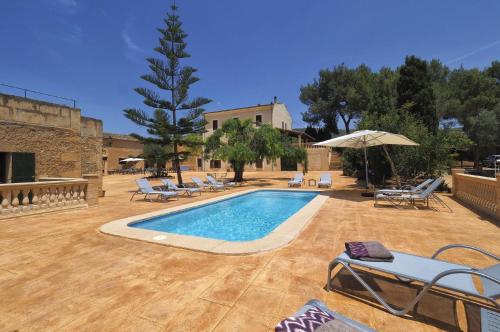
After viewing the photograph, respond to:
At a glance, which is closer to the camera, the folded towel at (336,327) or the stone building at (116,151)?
the folded towel at (336,327)

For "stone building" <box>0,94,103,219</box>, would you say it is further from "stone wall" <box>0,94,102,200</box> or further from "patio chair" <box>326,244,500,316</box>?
"patio chair" <box>326,244,500,316</box>

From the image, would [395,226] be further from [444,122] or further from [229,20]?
[444,122]

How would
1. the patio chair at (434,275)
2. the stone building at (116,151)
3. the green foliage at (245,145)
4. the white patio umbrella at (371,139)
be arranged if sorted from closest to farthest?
the patio chair at (434,275), the white patio umbrella at (371,139), the green foliage at (245,145), the stone building at (116,151)

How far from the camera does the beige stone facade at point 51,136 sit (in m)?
9.06

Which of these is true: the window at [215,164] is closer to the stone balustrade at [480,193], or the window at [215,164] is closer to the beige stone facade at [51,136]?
the beige stone facade at [51,136]

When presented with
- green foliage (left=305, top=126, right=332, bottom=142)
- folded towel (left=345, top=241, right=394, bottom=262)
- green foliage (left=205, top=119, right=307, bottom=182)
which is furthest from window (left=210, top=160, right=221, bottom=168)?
folded towel (left=345, top=241, right=394, bottom=262)

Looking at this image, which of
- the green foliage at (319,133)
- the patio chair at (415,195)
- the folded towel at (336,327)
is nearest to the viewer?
the folded towel at (336,327)

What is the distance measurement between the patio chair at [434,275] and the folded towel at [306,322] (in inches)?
32.3

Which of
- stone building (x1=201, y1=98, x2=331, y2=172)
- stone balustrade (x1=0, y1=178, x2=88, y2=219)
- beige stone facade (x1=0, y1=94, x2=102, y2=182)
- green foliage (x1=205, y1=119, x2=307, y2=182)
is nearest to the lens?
stone balustrade (x1=0, y1=178, x2=88, y2=219)

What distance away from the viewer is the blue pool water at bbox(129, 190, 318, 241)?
6.32 m

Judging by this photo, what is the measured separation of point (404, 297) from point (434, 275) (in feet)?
1.45

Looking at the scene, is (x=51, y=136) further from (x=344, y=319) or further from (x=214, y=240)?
(x=344, y=319)

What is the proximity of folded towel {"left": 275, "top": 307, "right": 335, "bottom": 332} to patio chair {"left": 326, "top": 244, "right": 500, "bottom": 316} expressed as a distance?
0.82 metres

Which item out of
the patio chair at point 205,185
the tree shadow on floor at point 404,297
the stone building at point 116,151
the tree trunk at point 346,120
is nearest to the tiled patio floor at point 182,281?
the tree shadow on floor at point 404,297
